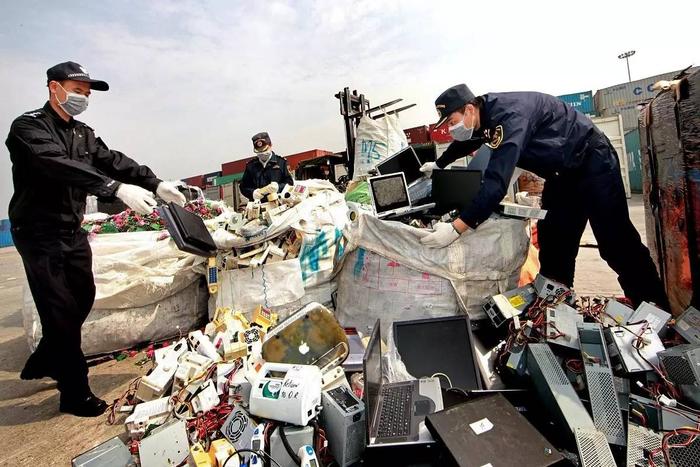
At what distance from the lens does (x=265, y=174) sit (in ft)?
12.1

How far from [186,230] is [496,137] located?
175 centimetres

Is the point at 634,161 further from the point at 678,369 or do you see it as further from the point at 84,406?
the point at 84,406

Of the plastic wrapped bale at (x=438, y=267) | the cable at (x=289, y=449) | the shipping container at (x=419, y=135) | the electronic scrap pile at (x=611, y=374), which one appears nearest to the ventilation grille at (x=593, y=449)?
the electronic scrap pile at (x=611, y=374)

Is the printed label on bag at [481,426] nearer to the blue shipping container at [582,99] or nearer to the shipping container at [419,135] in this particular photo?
the shipping container at [419,135]

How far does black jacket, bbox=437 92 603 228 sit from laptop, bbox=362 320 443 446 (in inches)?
33.5

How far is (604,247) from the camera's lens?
2.03 m

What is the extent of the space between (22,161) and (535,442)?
2.34 metres

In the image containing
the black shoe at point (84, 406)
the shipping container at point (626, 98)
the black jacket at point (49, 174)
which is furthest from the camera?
the shipping container at point (626, 98)

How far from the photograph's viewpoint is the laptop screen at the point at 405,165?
2.85 m

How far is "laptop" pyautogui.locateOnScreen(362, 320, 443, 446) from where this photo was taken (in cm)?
112

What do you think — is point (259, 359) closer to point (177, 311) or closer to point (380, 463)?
point (380, 463)

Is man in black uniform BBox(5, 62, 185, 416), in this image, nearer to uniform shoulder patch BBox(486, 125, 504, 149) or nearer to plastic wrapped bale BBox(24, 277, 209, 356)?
plastic wrapped bale BBox(24, 277, 209, 356)

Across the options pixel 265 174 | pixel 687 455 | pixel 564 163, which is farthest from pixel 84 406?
pixel 564 163

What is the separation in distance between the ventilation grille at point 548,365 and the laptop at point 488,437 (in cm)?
25
